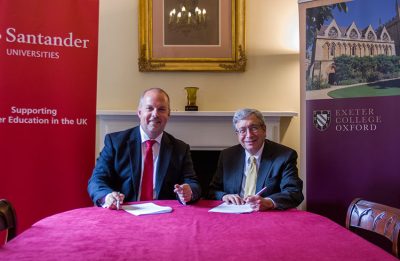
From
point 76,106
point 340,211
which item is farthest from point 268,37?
point 76,106

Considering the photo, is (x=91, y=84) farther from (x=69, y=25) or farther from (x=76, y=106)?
(x=69, y=25)

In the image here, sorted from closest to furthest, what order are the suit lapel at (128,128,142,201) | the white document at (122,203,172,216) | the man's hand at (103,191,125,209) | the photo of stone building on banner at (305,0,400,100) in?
the white document at (122,203,172,216) → the man's hand at (103,191,125,209) → the suit lapel at (128,128,142,201) → the photo of stone building on banner at (305,0,400,100)

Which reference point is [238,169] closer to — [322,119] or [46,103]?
[322,119]

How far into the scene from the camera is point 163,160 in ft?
7.72

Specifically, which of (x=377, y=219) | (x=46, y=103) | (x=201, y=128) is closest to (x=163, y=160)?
(x=46, y=103)

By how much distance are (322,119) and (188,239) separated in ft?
6.41

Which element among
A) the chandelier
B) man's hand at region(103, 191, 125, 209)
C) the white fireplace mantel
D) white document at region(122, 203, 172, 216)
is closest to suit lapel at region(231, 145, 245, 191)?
white document at region(122, 203, 172, 216)

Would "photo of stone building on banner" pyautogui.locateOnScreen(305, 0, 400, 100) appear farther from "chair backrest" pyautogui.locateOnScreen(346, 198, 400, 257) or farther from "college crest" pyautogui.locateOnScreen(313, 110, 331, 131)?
"chair backrest" pyautogui.locateOnScreen(346, 198, 400, 257)

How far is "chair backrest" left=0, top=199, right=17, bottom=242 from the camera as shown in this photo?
143 centimetres

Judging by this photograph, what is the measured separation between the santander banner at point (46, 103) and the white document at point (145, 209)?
858mm

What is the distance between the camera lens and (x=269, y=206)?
1.85 m

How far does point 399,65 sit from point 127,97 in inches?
85.6

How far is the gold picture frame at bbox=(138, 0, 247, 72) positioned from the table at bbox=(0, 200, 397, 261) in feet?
6.68

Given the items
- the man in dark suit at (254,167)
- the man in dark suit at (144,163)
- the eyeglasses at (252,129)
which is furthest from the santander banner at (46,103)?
the eyeglasses at (252,129)
